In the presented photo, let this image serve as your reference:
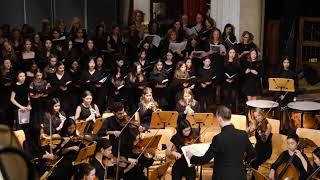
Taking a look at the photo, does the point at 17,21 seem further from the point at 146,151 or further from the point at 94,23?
the point at 146,151

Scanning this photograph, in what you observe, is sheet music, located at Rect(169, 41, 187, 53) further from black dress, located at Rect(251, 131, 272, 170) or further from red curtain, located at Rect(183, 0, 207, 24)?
black dress, located at Rect(251, 131, 272, 170)

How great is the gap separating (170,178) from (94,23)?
9.60 m

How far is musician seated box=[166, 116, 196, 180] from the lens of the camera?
5918 mm

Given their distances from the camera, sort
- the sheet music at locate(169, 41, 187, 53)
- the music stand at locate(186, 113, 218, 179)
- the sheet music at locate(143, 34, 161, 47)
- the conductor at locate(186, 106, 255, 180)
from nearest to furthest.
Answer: the conductor at locate(186, 106, 255, 180), the music stand at locate(186, 113, 218, 179), the sheet music at locate(169, 41, 187, 53), the sheet music at locate(143, 34, 161, 47)

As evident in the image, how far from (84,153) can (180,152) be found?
108 centimetres

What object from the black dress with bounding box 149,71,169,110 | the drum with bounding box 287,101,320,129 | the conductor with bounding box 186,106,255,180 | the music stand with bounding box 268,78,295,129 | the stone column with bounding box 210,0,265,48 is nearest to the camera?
the conductor with bounding box 186,106,255,180

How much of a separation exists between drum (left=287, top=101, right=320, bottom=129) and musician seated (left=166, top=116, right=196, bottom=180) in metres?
2.47

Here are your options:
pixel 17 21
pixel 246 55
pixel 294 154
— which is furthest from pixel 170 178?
pixel 17 21

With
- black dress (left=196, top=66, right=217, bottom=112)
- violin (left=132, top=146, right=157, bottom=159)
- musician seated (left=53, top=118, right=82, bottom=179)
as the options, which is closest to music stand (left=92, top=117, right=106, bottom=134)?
musician seated (left=53, top=118, right=82, bottom=179)

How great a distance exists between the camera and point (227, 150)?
14.4ft

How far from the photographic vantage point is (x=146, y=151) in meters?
5.82

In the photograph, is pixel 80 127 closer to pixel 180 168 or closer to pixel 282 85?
pixel 180 168

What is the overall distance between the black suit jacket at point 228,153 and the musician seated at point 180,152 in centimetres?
134

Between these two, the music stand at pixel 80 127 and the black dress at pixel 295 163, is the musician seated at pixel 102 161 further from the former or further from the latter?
the black dress at pixel 295 163
